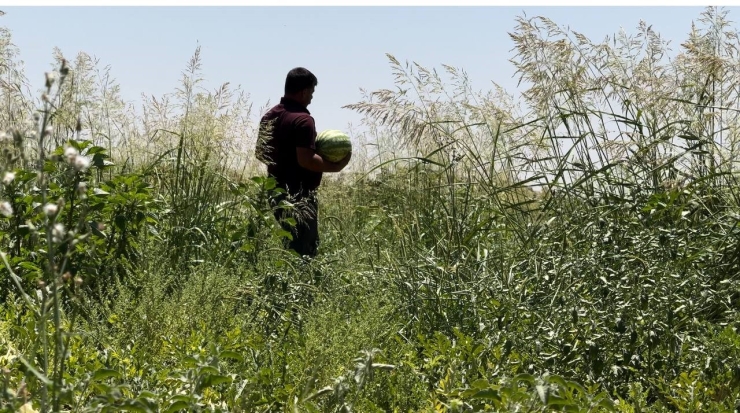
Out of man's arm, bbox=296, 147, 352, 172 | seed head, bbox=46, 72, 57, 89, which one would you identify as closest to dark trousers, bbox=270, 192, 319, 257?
man's arm, bbox=296, 147, 352, 172

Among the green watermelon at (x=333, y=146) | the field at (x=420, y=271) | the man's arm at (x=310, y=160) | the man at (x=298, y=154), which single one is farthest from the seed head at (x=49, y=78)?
the green watermelon at (x=333, y=146)

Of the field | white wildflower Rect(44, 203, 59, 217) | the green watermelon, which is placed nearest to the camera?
white wildflower Rect(44, 203, 59, 217)

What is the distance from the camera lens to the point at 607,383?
10.4ft

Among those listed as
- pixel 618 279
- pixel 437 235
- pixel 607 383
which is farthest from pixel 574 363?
pixel 437 235

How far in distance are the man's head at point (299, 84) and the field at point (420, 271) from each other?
510mm

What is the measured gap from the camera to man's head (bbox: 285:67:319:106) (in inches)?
231

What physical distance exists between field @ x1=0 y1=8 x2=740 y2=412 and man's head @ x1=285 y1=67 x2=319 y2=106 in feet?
1.67

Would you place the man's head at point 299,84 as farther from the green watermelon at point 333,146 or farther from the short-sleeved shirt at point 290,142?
the green watermelon at point 333,146

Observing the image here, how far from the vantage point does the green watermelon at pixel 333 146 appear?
5840 mm

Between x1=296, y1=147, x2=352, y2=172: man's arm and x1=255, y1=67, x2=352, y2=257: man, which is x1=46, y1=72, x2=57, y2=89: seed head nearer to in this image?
x1=255, y1=67, x2=352, y2=257: man

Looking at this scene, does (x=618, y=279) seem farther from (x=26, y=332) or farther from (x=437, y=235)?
(x=26, y=332)

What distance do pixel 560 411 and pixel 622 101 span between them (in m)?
2.54

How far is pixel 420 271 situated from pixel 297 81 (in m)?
2.25

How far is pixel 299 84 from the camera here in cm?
586
